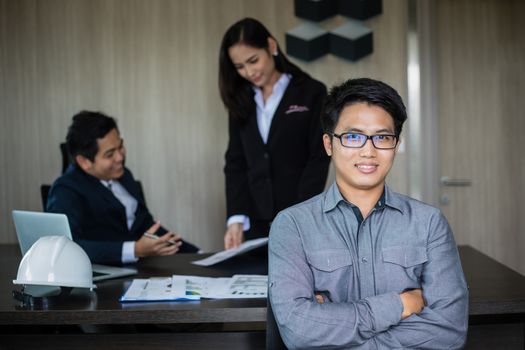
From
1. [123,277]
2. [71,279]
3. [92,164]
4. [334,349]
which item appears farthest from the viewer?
[92,164]

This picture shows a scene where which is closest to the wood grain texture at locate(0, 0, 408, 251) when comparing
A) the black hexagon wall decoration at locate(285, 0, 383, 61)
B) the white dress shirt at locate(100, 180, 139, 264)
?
the black hexagon wall decoration at locate(285, 0, 383, 61)

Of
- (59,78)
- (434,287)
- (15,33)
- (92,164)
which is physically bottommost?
(434,287)

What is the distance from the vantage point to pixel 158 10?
475 centimetres

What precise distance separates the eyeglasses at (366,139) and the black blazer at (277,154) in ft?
4.24

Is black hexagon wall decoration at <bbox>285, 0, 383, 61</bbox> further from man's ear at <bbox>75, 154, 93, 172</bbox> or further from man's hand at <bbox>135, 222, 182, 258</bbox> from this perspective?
man's hand at <bbox>135, 222, 182, 258</bbox>

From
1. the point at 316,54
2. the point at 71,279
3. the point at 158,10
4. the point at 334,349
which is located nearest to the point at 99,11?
the point at 158,10

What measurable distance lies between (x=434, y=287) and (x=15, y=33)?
384 cm

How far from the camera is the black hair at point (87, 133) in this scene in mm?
3066

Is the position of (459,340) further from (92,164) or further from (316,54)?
(316,54)

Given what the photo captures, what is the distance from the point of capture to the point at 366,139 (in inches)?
72.2

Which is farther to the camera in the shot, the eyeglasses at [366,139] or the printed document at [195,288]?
the printed document at [195,288]

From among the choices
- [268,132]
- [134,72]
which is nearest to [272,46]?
[268,132]

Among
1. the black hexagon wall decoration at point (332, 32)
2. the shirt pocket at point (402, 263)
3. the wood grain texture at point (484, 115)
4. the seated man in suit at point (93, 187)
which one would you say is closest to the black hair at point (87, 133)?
the seated man in suit at point (93, 187)

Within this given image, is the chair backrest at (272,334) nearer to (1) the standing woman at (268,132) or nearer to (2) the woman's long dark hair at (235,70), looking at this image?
(1) the standing woman at (268,132)
